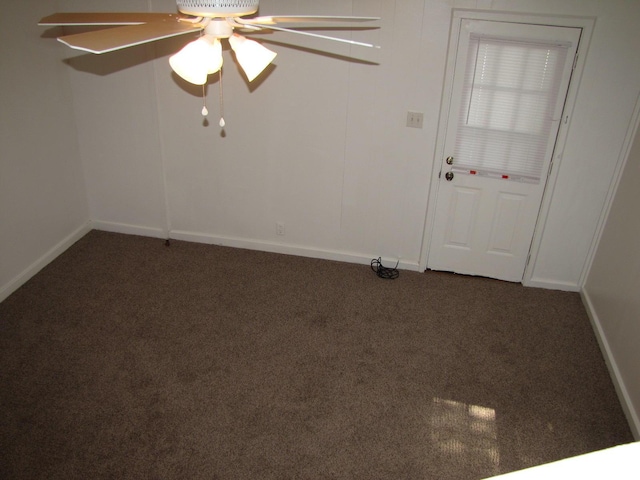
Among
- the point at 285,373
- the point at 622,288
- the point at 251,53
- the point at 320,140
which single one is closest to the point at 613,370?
the point at 622,288

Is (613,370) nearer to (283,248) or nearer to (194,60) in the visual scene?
(283,248)

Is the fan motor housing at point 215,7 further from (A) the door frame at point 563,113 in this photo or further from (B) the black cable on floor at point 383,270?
(B) the black cable on floor at point 383,270

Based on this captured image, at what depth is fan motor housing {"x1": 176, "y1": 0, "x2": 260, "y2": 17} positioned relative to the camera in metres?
1.88

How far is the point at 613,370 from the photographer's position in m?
3.73

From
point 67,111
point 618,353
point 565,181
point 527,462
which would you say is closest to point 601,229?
point 565,181

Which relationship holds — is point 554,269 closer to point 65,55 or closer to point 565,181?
point 565,181

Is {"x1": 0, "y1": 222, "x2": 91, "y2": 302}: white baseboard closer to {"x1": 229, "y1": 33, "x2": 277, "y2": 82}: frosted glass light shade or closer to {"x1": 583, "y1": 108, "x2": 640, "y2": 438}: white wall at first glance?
{"x1": 229, "y1": 33, "x2": 277, "y2": 82}: frosted glass light shade

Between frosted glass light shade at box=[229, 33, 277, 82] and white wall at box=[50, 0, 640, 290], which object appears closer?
frosted glass light shade at box=[229, 33, 277, 82]

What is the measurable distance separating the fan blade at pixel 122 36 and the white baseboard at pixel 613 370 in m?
3.23

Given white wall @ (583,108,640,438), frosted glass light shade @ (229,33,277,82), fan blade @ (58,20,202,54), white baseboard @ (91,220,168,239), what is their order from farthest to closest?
white baseboard @ (91,220,168,239), white wall @ (583,108,640,438), frosted glass light shade @ (229,33,277,82), fan blade @ (58,20,202,54)

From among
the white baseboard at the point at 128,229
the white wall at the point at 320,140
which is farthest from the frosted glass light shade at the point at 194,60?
the white baseboard at the point at 128,229

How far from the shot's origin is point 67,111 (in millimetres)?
4762

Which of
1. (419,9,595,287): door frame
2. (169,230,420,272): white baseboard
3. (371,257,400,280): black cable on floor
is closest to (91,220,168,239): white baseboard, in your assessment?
(169,230,420,272): white baseboard

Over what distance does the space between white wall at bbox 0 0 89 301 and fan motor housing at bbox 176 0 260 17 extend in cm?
282
